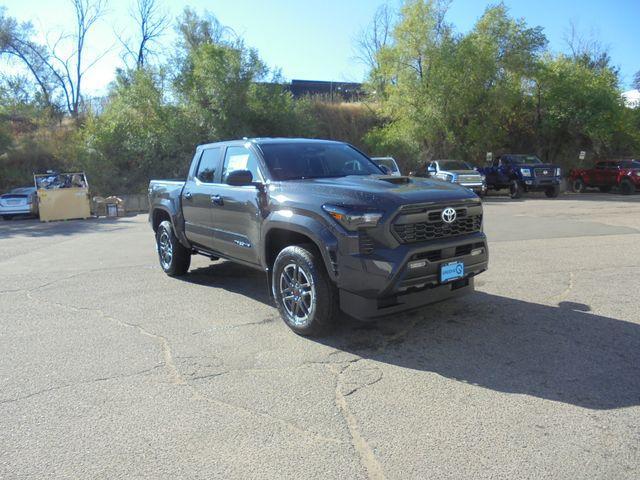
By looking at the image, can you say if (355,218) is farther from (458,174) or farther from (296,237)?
(458,174)

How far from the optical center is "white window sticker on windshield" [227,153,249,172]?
602cm

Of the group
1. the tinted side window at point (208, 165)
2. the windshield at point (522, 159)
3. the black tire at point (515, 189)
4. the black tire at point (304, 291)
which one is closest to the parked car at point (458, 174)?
the black tire at point (515, 189)

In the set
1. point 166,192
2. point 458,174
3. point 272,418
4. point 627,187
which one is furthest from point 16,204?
point 627,187

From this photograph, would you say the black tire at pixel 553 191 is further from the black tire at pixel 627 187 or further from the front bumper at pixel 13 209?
the front bumper at pixel 13 209

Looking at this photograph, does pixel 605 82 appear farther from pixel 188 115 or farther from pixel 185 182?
pixel 185 182

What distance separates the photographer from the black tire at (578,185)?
Result: 90.8 ft

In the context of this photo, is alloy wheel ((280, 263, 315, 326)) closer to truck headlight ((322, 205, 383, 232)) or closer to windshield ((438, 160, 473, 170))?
truck headlight ((322, 205, 383, 232))

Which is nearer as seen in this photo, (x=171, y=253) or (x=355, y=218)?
(x=355, y=218)

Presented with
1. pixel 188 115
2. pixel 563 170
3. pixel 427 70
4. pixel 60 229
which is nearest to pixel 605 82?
pixel 563 170

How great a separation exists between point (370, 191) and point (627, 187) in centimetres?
2534

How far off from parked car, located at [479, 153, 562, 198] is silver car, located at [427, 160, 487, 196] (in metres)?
1.87

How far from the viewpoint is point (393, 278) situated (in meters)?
4.27

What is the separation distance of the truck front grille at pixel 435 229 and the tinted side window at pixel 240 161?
189 centimetres

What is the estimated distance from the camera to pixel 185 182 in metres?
7.42
